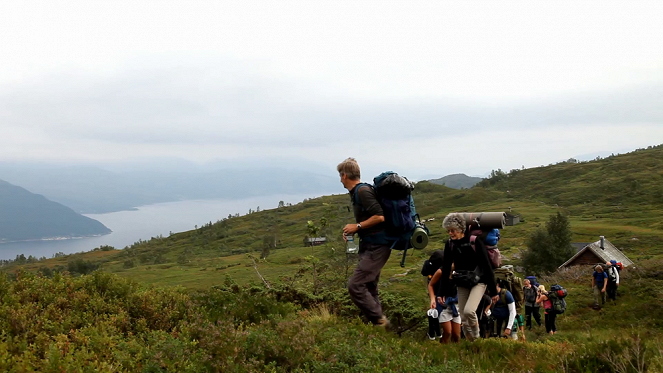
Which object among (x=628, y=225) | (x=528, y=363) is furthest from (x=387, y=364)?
(x=628, y=225)

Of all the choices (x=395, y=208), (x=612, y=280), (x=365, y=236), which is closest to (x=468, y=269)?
(x=395, y=208)

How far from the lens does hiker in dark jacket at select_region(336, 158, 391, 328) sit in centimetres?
610

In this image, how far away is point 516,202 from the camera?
105312mm

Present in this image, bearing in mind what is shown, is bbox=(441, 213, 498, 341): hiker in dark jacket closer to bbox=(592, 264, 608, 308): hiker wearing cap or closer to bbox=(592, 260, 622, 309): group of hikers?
bbox=(592, 260, 622, 309): group of hikers

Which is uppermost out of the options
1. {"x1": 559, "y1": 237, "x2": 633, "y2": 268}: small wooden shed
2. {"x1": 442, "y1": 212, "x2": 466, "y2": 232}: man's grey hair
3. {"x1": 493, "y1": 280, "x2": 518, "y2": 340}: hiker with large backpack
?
{"x1": 442, "y1": 212, "x2": 466, "y2": 232}: man's grey hair

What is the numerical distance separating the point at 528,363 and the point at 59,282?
6.66m

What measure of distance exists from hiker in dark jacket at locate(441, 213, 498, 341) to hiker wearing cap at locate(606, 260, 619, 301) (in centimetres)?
1453

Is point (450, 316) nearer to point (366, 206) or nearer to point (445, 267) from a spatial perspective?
point (445, 267)

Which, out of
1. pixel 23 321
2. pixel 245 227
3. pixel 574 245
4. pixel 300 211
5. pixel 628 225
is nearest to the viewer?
pixel 23 321

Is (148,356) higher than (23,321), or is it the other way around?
(23,321)

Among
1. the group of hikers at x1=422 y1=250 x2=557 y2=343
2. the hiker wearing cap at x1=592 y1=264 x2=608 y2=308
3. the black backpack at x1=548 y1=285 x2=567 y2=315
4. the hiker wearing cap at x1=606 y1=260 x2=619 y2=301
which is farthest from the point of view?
the hiker wearing cap at x1=592 y1=264 x2=608 y2=308

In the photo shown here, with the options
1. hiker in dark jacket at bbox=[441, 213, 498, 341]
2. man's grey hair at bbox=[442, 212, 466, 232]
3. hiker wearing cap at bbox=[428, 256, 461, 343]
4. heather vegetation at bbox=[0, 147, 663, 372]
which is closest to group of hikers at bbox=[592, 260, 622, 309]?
heather vegetation at bbox=[0, 147, 663, 372]

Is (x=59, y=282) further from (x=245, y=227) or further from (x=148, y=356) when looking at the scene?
(x=245, y=227)

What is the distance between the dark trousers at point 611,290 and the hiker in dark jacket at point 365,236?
54.1 feet
